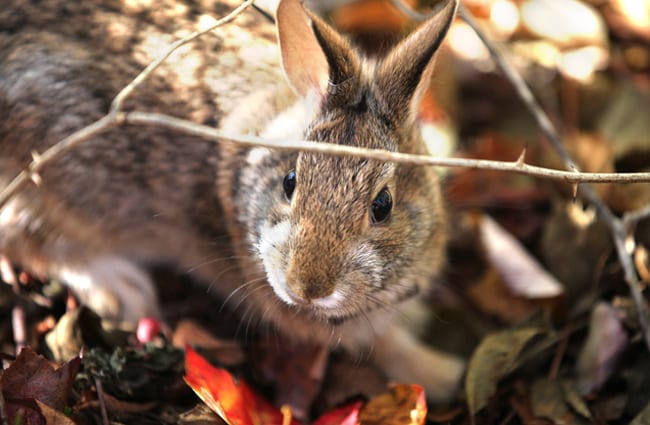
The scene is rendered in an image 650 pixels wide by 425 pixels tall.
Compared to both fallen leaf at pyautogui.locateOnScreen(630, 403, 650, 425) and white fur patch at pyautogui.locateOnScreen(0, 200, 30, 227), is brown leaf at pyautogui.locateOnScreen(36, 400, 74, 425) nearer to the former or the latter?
white fur patch at pyautogui.locateOnScreen(0, 200, 30, 227)

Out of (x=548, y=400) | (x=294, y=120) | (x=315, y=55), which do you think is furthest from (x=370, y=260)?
(x=548, y=400)

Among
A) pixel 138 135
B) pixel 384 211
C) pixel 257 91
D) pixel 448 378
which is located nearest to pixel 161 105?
pixel 138 135

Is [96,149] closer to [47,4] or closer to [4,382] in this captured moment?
[47,4]

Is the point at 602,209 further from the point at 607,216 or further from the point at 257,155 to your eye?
the point at 257,155

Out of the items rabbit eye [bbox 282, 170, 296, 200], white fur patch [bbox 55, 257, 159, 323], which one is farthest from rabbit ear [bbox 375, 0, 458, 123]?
white fur patch [bbox 55, 257, 159, 323]

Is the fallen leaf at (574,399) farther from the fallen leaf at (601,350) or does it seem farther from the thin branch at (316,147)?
the thin branch at (316,147)
